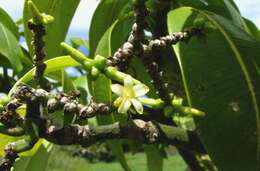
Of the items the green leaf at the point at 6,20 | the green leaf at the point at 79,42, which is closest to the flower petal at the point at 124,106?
the green leaf at the point at 6,20

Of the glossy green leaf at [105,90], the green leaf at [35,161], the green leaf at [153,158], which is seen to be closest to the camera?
the glossy green leaf at [105,90]

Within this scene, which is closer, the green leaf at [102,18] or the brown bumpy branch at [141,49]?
the brown bumpy branch at [141,49]

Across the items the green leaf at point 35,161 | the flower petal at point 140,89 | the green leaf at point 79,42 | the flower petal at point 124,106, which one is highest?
the flower petal at point 140,89

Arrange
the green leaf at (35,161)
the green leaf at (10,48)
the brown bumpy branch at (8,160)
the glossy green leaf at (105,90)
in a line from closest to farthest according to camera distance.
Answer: the brown bumpy branch at (8,160)
the glossy green leaf at (105,90)
the green leaf at (35,161)
the green leaf at (10,48)

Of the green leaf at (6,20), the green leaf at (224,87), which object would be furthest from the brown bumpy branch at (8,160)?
the green leaf at (6,20)

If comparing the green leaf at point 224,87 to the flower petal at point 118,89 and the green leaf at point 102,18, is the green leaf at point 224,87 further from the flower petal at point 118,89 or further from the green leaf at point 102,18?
the green leaf at point 102,18

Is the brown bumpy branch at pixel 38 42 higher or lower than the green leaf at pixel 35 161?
higher

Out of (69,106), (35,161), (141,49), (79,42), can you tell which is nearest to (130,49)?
(141,49)

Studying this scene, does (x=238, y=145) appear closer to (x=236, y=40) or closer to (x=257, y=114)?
(x=257, y=114)
